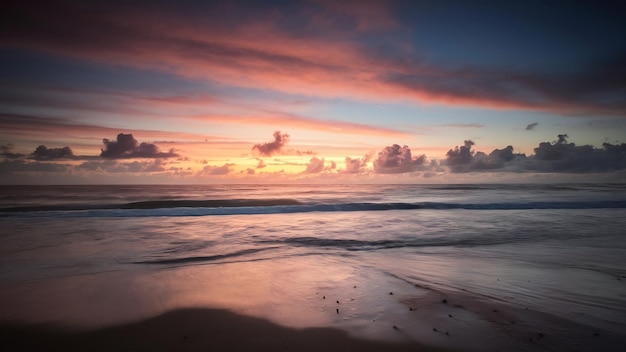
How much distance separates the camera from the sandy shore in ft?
13.9

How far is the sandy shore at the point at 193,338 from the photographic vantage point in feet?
13.9

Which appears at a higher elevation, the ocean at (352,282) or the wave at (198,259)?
the ocean at (352,282)

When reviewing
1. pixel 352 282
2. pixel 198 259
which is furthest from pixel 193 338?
pixel 198 259

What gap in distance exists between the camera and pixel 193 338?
4.52 metres

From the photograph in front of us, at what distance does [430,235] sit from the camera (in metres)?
14.3

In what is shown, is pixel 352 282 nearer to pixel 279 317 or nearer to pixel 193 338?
pixel 279 317

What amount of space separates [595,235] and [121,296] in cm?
1794

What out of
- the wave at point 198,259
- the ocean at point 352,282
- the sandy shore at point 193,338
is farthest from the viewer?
the wave at point 198,259

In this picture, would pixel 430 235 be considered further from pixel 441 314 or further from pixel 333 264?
pixel 441 314

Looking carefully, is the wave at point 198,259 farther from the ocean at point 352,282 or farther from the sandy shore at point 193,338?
the sandy shore at point 193,338

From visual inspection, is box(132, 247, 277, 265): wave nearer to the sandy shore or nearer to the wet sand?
the wet sand

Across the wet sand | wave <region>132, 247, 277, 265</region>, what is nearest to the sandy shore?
the wet sand

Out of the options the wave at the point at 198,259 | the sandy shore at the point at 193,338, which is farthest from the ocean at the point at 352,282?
the sandy shore at the point at 193,338

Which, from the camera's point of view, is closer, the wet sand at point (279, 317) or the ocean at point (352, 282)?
the wet sand at point (279, 317)
